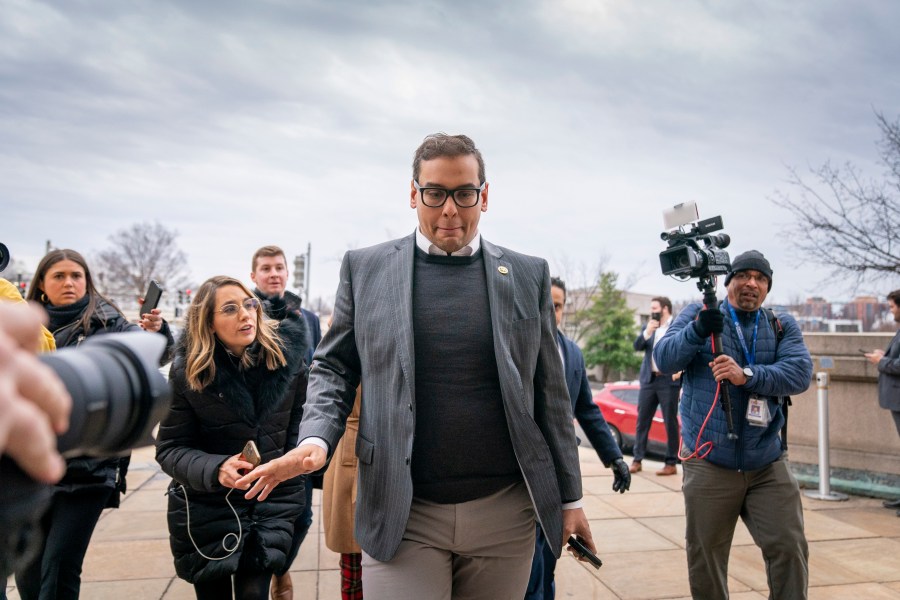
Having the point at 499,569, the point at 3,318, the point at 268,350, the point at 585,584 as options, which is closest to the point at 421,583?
the point at 499,569

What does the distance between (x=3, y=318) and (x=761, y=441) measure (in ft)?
13.1

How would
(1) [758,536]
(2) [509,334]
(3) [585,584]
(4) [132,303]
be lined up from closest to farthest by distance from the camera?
(2) [509,334], (1) [758,536], (3) [585,584], (4) [132,303]

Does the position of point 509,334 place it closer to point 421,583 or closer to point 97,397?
point 421,583

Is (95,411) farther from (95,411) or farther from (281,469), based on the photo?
(281,469)

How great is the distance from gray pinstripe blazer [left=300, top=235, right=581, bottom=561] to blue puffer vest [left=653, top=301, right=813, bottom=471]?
66.1 inches

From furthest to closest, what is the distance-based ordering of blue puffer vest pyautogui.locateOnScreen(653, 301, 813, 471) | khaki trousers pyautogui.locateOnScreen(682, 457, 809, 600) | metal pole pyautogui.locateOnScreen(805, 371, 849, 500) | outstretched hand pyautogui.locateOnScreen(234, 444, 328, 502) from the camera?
metal pole pyautogui.locateOnScreen(805, 371, 849, 500), blue puffer vest pyautogui.locateOnScreen(653, 301, 813, 471), khaki trousers pyautogui.locateOnScreen(682, 457, 809, 600), outstretched hand pyautogui.locateOnScreen(234, 444, 328, 502)

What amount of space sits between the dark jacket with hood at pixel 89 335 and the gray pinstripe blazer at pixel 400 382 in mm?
1423

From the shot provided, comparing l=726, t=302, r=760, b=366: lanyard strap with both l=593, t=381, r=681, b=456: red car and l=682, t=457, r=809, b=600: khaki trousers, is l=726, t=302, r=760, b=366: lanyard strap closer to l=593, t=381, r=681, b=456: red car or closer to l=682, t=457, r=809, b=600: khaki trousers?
l=682, t=457, r=809, b=600: khaki trousers

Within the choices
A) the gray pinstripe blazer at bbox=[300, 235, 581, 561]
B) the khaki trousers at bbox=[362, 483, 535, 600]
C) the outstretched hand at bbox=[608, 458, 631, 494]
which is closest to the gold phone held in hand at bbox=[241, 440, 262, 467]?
the gray pinstripe blazer at bbox=[300, 235, 581, 561]

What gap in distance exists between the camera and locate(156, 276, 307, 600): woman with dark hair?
325cm

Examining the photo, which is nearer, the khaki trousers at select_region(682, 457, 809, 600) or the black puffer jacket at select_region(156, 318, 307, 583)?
the black puffer jacket at select_region(156, 318, 307, 583)

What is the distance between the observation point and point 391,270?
265 cm

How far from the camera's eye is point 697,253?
4.09 m

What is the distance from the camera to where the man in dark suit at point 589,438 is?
149 inches
